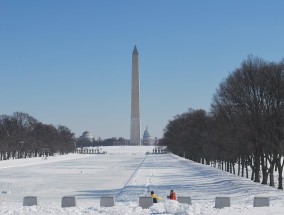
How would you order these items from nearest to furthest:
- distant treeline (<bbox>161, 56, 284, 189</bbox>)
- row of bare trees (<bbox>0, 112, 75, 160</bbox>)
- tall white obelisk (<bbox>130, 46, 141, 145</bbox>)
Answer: distant treeline (<bbox>161, 56, 284, 189</bbox>)
row of bare trees (<bbox>0, 112, 75, 160</bbox>)
tall white obelisk (<bbox>130, 46, 141, 145</bbox>)

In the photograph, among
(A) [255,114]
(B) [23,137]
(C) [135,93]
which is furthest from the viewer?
(C) [135,93]

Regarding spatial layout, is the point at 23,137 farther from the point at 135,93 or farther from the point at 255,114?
the point at 255,114

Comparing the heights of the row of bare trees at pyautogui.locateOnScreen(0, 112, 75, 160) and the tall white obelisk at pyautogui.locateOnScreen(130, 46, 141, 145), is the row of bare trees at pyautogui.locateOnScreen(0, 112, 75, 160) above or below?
below

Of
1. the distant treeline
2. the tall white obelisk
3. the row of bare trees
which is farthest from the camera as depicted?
the tall white obelisk

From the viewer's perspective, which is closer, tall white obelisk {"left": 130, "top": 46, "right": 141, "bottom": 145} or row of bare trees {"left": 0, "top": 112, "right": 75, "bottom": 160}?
row of bare trees {"left": 0, "top": 112, "right": 75, "bottom": 160}

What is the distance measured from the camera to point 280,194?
2828 centimetres

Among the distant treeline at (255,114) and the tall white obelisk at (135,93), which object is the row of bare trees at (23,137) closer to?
the tall white obelisk at (135,93)

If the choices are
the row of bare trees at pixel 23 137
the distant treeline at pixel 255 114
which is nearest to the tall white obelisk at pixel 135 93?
the row of bare trees at pixel 23 137

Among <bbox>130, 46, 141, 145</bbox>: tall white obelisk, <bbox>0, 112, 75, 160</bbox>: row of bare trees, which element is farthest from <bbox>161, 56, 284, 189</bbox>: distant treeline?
<bbox>130, 46, 141, 145</bbox>: tall white obelisk

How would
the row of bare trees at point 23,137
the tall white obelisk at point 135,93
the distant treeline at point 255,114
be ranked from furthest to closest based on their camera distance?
the tall white obelisk at point 135,93 < the row of bare trees at point 23,137 < the distant treeline at point 255,114

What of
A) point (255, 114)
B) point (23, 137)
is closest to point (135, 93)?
point (23, 137)

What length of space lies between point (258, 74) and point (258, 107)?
2384 millimetres

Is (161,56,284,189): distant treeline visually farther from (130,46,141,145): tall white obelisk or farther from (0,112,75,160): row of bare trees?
(130,46,141,145): tall white obelisk

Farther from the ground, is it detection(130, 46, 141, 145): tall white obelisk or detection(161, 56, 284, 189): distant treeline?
detection(130, 46, 141, 145): tall white obelisk
